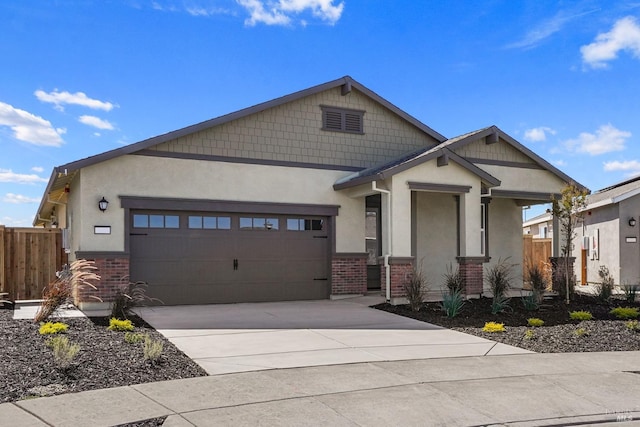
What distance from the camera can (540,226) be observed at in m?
29.1

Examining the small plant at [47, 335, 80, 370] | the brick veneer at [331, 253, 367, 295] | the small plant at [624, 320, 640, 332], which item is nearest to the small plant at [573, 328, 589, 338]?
the small plant at [624, 320, 640, 332]

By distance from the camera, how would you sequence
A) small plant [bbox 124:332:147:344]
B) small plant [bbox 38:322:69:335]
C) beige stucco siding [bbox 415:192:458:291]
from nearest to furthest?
small plant [bbox 124:332:147:344], small plant [bbox 38:322:69:335], beige stucco siding [bbox 415:192:458:291]

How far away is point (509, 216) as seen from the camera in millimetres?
18938

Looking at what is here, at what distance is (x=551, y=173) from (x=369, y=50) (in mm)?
6763

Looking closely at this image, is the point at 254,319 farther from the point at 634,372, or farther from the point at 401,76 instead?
the point at 401,76

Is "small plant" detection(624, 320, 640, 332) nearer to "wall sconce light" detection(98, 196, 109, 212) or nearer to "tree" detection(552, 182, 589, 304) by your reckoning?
"tree" detection(552, 182, 589, 304)

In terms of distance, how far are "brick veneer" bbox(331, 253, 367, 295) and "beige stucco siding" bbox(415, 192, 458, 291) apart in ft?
5.92

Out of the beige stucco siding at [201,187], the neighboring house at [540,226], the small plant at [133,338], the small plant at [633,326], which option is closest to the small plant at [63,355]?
the small plant at [133,338]

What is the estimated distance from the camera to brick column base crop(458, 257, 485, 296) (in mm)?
15477

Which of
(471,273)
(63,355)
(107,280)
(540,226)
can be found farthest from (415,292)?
(540,226)

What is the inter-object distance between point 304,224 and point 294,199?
75 centimetres

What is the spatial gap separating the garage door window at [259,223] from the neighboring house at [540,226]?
1532 centimetres

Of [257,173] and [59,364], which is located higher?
[257,173]

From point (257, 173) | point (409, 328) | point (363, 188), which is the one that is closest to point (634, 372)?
point (409, 328)
